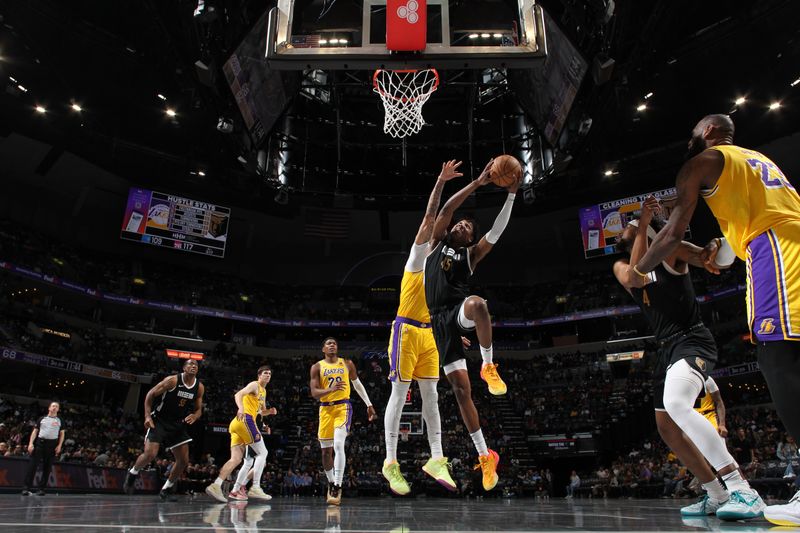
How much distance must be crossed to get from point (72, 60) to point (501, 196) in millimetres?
17581

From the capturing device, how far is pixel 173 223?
2511 cm

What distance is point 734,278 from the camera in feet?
83.1

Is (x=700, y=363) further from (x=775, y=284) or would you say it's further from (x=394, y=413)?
(x=394, y=413)

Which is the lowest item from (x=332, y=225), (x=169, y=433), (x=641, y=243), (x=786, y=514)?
(x=786, y=514)

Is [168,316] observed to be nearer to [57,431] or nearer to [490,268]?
[490,268]

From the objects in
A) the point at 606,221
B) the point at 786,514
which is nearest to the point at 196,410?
the point at 786,514

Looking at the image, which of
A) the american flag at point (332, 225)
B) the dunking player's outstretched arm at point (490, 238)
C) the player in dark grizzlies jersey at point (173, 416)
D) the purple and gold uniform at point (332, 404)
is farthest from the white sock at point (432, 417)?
the american flag at point (332, 225)

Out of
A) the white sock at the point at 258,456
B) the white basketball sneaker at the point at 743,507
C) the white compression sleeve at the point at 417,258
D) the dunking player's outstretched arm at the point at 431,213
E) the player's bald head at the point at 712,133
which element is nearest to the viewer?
the player's bald head at the point at 712,133

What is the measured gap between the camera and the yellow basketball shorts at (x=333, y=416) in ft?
25.3

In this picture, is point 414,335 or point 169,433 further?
point 169,433

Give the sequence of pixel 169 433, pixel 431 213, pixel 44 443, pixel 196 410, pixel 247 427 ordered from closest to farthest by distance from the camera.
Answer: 1. pixel 431 213
2. pixel 169 433
3. pixel 196 410
4. pixel 247 427
5. pixel 44 443

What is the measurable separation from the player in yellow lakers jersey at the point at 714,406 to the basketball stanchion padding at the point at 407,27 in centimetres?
537

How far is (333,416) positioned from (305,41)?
532 centimetres

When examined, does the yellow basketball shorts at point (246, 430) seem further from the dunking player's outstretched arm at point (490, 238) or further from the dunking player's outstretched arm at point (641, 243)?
the dunking player's outstretched arm at point (641, 243)
